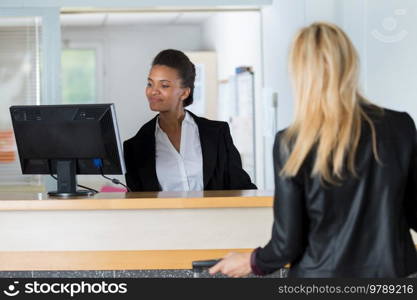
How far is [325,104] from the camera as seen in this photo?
2.00 meters

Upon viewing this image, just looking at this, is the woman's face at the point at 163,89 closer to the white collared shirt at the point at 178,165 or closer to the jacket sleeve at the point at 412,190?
the white collared shirt at the point at 178,165

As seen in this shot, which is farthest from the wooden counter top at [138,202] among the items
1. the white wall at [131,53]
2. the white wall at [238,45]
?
the white wall at [131,53]

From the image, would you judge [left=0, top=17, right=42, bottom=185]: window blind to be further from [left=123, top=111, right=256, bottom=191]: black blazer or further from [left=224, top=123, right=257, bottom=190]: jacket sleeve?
[left=224, top=123, right=257, bottom=190]: jacket sleeve

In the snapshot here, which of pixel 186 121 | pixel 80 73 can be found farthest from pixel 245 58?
pixel 186 121

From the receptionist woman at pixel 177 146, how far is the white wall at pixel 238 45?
3.16 metres

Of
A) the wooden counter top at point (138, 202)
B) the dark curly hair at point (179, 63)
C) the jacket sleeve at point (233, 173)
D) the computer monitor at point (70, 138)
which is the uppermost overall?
the dark curly hair at point (179, 63)

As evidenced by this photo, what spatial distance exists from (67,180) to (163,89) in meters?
0.62

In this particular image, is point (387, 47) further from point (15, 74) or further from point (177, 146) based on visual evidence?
point (15, 74)

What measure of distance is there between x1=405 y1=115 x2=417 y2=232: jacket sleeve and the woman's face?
1929mm

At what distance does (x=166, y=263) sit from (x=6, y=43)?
10.6 feet

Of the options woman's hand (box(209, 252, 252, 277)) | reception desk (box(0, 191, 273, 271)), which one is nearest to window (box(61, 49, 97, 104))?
reception desk (box(0, 191, 273, 271))

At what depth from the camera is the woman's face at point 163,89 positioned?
12.8 feet

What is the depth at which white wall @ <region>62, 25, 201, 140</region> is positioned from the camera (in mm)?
10688

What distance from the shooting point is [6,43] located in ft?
20.2
